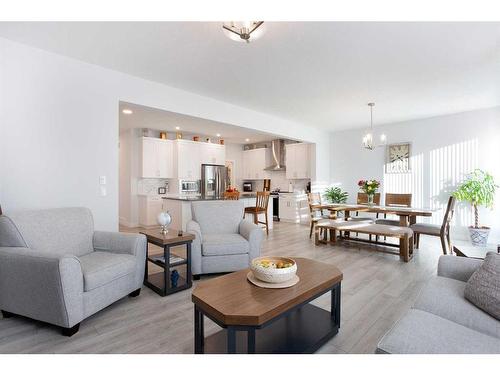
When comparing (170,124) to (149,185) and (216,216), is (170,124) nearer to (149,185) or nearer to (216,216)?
(149,185)

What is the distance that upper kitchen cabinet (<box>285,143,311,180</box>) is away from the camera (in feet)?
23.8

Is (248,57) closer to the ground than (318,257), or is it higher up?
higher up

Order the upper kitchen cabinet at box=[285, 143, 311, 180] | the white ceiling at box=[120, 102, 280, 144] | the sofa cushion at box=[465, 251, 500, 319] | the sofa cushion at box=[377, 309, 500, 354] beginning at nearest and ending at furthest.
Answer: the sofa cushion at box=[377, 309, 500, 354], the sofa cushion at box=[465, 251, 500, 319], the white ceiling at box=[120, 102, 280, 144], the upper kitchen cabinet at box=[285, 143, 311, 180]

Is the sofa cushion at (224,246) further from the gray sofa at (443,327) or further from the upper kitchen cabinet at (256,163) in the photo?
the upper kitchen cabinet at (256,163)

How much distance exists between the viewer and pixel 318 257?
3.96 meters

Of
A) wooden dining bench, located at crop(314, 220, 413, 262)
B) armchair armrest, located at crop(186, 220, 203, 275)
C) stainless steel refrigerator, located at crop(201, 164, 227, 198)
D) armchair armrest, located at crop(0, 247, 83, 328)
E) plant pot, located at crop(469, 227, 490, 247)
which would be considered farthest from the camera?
stainless steel refrigerator, located at crop(201, 164, 227, 198)

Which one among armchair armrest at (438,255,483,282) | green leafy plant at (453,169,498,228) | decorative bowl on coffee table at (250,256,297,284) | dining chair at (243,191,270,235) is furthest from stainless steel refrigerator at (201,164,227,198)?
armchair armrest at (438,255,483,282)

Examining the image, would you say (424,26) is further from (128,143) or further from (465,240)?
(128,143)

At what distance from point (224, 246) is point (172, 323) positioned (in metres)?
1.09

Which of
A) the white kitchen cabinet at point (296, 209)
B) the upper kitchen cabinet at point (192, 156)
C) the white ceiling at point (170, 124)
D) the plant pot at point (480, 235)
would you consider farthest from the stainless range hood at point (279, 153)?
the plant pot at point (480, 235)

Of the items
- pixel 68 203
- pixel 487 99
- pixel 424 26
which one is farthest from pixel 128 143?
pixel 487 99

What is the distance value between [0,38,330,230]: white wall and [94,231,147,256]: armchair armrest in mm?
586

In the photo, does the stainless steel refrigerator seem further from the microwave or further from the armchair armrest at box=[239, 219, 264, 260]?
the armchair armrest at box=[239, 219, 264, 260]
